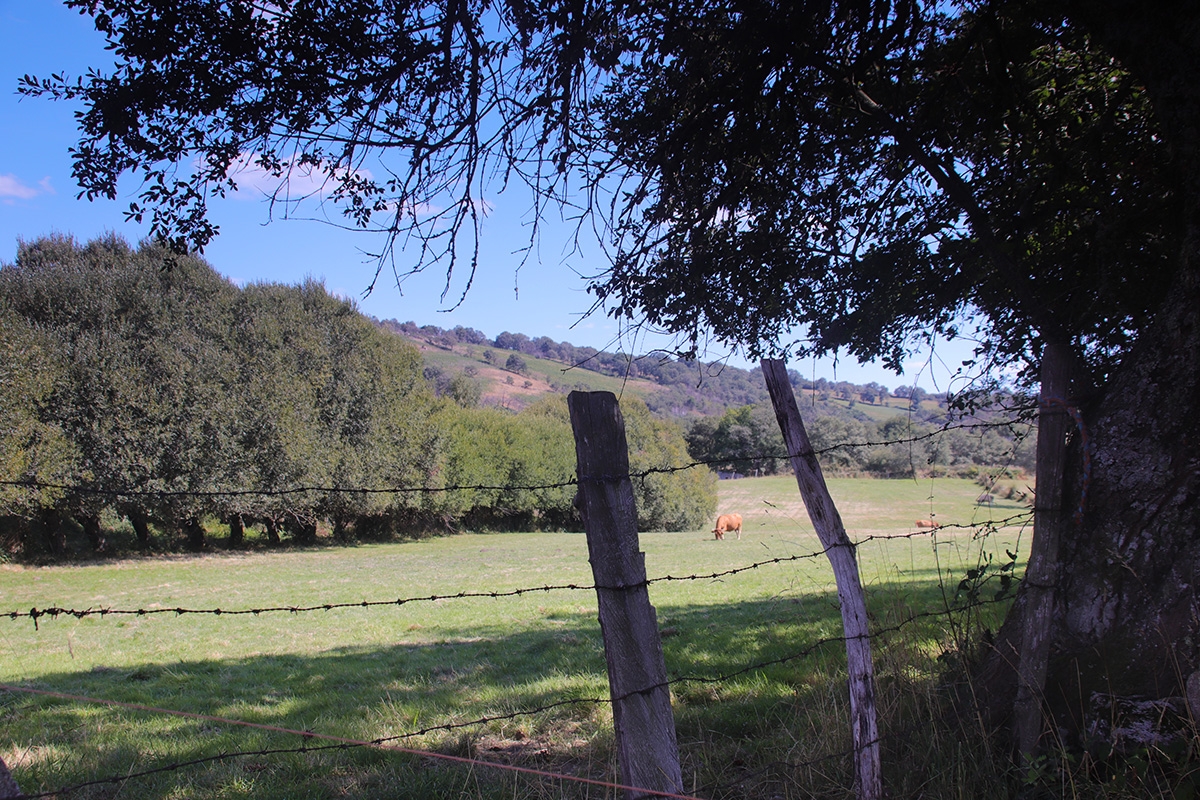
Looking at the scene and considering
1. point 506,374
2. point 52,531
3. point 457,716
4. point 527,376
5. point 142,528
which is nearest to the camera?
point 457,716

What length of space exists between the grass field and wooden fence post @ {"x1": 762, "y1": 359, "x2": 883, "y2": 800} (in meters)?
0.22

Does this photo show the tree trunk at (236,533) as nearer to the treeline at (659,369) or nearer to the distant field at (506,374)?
the treeline at (659,369)

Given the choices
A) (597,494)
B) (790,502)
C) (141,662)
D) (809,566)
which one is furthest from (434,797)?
(790,502)

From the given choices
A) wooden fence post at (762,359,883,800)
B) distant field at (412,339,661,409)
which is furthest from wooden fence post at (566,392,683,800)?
distant field at (412,339,661,409)

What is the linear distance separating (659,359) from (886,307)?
6.45 ft

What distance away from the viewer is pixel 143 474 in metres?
24.7

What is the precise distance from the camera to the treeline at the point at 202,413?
2328 cm

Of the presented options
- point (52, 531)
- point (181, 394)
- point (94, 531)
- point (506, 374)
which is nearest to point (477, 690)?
point (181, 394)

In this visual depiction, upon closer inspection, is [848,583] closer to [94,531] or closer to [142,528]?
[94,531]

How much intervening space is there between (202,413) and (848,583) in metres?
28.6

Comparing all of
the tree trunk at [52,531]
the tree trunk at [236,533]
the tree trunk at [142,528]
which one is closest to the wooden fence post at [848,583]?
the tree trunk at [52,531]

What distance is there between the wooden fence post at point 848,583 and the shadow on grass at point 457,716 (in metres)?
0.28

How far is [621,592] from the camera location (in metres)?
2.63

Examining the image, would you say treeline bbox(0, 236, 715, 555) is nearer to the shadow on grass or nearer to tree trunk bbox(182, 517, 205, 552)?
tree trunk bbox(182, 517, 205, 552)
